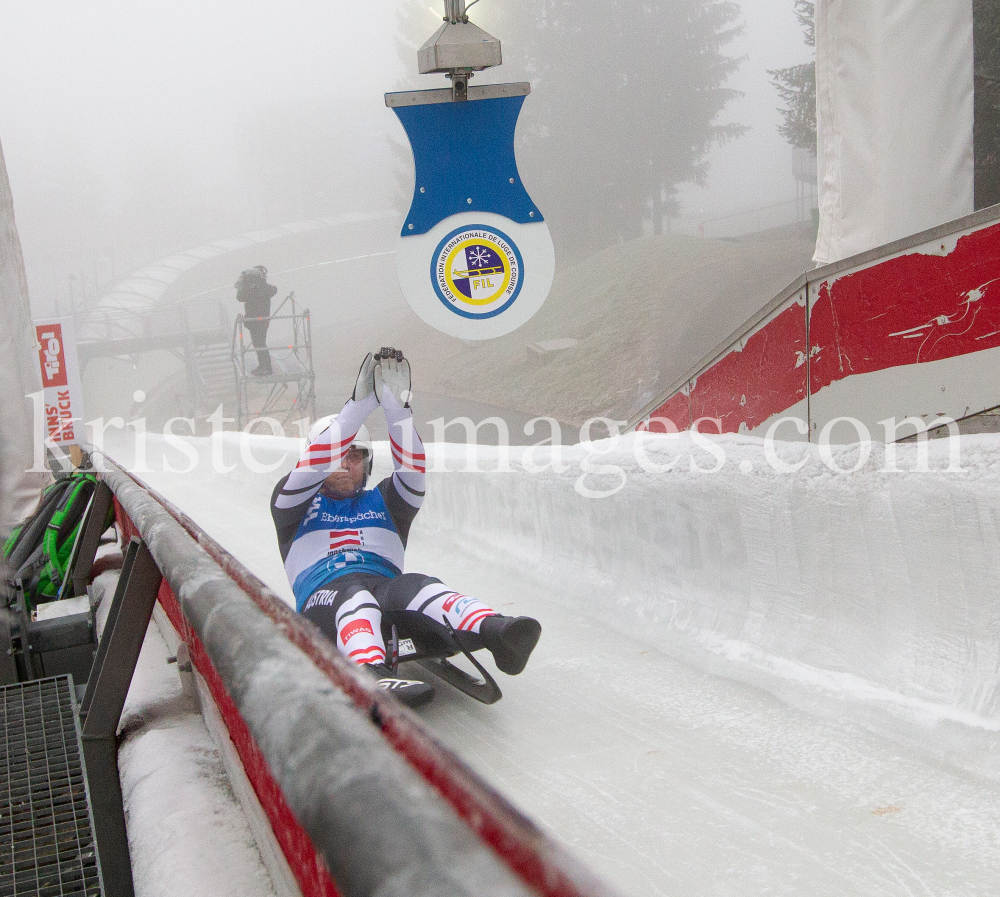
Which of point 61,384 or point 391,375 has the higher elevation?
point 61,384

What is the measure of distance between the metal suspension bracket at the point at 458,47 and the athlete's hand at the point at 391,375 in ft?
4.62

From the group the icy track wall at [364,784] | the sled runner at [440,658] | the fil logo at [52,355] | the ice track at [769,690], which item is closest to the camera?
the icy track wall at [364,784]

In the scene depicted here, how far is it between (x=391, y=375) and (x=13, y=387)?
1.11 m

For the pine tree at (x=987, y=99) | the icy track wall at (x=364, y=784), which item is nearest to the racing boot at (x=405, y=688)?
the icy track wall at (x=364, y=784)

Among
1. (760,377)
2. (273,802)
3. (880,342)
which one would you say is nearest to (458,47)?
(760,377)

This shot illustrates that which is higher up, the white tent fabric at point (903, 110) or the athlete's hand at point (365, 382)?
the white tent fabric at point (903, 110)

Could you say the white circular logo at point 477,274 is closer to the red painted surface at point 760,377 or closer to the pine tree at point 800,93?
the red painted surface at point 760,377

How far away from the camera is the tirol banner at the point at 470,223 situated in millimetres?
3961

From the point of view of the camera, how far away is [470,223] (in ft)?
13.3

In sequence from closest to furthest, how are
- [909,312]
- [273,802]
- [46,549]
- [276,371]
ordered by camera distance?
1. [273,802]
2. [909,312]
3. [46,549]
4. [276,371]

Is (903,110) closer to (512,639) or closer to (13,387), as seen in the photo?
(512,639)

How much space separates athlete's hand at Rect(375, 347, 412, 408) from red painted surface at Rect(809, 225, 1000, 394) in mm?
1623

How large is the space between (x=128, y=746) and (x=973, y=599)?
184 cm

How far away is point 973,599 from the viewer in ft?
6.63
